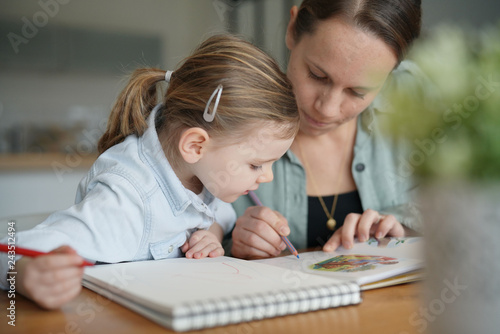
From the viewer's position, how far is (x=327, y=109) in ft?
3.90

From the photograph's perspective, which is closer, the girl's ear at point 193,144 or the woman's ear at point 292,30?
the girl's ear at point 193,144

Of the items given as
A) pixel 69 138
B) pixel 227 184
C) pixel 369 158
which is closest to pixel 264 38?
pixel 69 138

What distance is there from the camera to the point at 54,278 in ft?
1.92

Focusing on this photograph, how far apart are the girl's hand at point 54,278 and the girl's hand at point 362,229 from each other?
1.83 ft

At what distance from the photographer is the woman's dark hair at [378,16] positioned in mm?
1152

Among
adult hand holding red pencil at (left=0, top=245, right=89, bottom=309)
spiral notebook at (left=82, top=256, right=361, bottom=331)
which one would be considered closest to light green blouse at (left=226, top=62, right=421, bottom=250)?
spiral notebook at (left=82, top=256, right=361, bottom=331)

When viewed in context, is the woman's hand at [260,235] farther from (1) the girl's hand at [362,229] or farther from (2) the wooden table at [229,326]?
(2) the wooden table at [229,326]

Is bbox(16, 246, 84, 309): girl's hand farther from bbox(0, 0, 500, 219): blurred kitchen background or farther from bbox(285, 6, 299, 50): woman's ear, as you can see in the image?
bbox(0, 0, 500, 219): blurred kitchen background

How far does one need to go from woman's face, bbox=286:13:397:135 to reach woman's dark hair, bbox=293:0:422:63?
2 cm

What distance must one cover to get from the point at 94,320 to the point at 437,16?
2.80m

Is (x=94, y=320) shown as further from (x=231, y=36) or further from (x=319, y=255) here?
(x=231, y=36)

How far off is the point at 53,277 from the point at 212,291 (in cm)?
19

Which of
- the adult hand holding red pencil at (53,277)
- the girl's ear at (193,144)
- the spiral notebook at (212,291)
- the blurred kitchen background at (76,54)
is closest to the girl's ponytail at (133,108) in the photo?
the girl's ear at (193,144)

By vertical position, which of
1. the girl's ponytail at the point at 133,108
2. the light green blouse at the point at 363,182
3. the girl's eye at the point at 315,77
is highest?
the girl's eye at the point at 315,77
